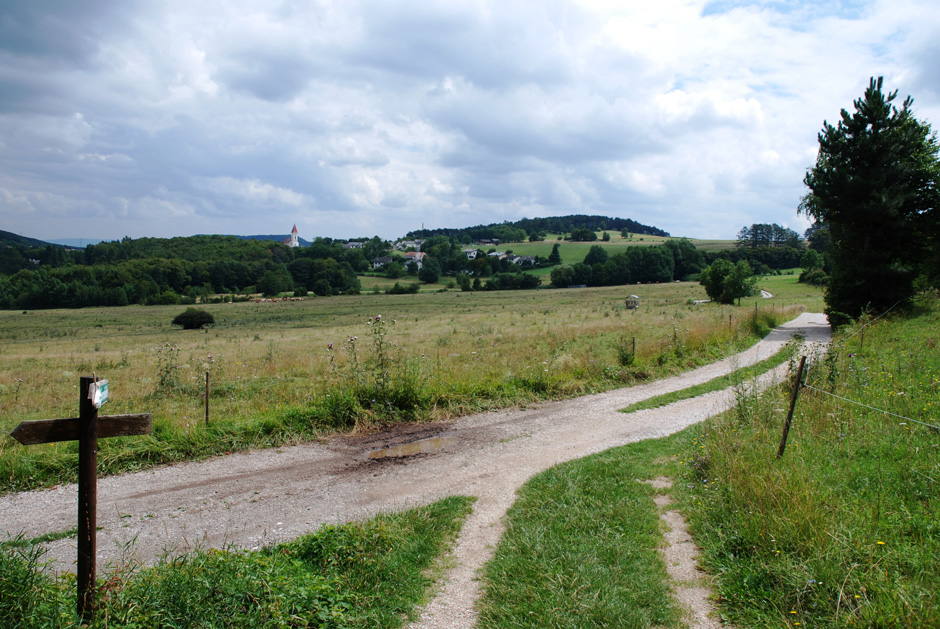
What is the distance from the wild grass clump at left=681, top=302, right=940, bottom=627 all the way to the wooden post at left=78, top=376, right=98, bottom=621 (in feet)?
15.3

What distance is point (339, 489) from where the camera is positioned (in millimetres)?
6809

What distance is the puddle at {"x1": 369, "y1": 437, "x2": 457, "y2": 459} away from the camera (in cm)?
826

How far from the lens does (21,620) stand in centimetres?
317

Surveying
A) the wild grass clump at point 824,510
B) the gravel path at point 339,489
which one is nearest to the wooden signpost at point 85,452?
the gravel path at point 339,489

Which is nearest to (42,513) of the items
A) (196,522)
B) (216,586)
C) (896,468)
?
(196,522)

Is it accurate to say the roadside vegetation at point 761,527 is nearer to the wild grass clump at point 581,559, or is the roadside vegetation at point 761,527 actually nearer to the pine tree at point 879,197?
the wild grass clump at point 581,559

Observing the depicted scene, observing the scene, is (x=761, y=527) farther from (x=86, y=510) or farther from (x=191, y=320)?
(x=191, y=320)

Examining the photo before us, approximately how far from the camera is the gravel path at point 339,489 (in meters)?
5.20

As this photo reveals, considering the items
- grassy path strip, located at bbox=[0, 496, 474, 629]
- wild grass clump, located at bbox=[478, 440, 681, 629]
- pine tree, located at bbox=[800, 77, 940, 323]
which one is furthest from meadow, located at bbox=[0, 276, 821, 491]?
pine tree, located at bbox=[800, 77, 940, 323]

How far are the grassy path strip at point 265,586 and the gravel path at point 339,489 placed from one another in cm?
29

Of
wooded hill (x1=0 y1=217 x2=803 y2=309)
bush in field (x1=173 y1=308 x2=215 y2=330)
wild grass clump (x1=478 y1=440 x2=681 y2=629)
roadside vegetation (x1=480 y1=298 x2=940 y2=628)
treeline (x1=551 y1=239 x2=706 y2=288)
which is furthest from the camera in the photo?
treeline (x1=551 y1=239 x2=706 y2=288)

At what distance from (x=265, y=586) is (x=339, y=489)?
9.95 feet

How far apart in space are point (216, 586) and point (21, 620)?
1.09 m

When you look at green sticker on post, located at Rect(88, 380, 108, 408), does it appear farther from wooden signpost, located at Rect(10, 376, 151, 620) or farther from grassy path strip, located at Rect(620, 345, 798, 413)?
grassy path strip, located at Rect(620, 345, 798, 413)
